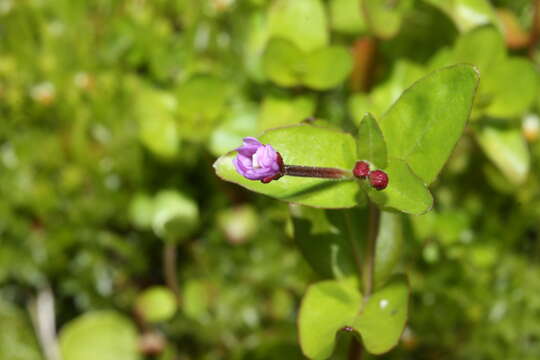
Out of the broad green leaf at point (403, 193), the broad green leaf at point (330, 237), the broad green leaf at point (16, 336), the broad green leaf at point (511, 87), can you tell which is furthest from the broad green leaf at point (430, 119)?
the broad green leaf at point (16, 336)

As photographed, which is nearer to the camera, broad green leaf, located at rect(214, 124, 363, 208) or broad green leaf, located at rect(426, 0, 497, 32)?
broad green leaf, located at rect(214, 124, 363, 208)

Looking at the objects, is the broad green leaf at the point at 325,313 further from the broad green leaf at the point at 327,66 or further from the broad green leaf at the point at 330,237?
the broad green leaf at the point at 327,66

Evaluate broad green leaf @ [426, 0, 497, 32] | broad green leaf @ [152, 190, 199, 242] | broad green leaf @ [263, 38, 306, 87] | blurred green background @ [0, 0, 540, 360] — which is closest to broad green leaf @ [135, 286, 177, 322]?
blurred green background @ [0, 0, 540, 360]

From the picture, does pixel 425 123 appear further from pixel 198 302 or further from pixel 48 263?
pixel 48 263

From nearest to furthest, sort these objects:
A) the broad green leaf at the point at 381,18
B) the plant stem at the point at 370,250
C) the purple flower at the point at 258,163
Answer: the purple flower at the point at 258,163 < the plant stem at the point at 370,250 < the broad green leaf at the point at 381,18

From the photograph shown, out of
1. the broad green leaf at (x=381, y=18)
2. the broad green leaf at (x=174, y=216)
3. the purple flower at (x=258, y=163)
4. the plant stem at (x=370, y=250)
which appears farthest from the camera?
the broad green leaf at (x=174, y=216)

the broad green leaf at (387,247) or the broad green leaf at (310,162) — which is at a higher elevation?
the broad green leaf at (310,162)

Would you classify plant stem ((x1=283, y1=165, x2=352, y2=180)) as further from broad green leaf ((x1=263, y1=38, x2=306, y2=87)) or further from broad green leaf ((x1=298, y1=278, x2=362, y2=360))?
broad green leaf ((x1=263, y1=38, x2=306, y2=87))

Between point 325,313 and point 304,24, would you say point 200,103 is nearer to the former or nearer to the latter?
point 304,24
